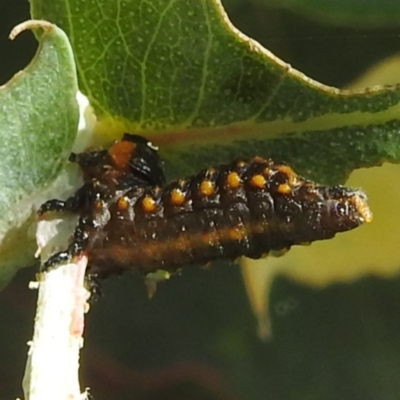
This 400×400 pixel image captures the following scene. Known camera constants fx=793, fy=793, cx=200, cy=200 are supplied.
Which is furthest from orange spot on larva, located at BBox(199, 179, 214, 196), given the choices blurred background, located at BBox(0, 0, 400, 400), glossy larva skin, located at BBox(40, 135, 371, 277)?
blurred background, located at BBox(0, 0, 400, 400)

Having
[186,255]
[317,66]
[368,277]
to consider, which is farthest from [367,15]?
[186,255]

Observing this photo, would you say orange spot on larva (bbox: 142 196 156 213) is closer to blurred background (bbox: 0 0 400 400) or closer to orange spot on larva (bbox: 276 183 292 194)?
orange spot on larva (bbox: 276 183 292 194)

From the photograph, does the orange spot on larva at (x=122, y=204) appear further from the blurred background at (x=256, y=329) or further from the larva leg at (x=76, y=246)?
the blurred background at (x=256, y=329)

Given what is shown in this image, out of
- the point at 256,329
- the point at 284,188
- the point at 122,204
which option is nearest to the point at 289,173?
the point at 284,188

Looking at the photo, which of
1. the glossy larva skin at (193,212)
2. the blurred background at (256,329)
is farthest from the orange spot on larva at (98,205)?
the blurred background at (256,329)

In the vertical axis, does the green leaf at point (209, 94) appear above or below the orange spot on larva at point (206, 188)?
above

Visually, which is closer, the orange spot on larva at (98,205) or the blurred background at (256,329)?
the orange spot on larva at (98,205)

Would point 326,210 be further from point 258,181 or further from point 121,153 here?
point 121,153
